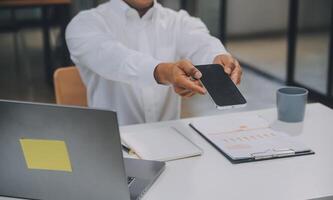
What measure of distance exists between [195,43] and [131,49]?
0.79 feet

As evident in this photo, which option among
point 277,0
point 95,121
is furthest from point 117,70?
point 277,0

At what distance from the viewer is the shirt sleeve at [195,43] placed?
182 centimetres

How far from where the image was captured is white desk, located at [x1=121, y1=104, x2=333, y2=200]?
3.90 ft

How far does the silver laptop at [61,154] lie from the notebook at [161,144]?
0.75ft

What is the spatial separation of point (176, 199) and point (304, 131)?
0.59 meters

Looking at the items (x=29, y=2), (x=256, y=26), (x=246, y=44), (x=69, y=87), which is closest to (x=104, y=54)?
(x=69, y=87)

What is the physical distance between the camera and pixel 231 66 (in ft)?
5.28

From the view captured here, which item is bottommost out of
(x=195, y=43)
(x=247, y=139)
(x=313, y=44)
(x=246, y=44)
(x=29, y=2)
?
(x=246, y=44)

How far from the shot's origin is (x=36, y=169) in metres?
1.14

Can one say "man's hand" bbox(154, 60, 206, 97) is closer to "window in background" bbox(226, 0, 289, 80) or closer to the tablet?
the tablet

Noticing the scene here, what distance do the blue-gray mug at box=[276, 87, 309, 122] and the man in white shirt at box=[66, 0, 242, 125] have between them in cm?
20

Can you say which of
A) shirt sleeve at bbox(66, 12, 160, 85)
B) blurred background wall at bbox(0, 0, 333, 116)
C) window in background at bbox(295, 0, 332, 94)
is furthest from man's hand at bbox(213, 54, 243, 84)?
window in background at bbox(295, 0, 332, 94)

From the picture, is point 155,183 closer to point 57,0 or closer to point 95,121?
point 95,121

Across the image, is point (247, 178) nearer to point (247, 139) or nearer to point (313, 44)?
point (247, 139)
